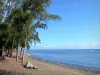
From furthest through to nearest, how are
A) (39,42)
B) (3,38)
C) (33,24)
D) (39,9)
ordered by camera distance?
1. (39,42)
2. (3,38)
3. (33,24)
4. (39,9)

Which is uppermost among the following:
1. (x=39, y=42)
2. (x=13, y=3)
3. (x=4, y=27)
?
(x=13, y=3)

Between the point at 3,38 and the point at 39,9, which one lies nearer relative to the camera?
the point at 39,9

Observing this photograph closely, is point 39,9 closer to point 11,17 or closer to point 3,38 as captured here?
point 11,17

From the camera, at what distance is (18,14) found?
72.5ft

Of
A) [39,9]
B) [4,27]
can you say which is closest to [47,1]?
[39,9]

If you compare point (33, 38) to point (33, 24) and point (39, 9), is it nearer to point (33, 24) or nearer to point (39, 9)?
point (33, 24)

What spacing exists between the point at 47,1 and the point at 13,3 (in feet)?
20.0

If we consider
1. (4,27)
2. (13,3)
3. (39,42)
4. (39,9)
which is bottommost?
(39,42)

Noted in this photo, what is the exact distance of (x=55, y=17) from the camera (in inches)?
891

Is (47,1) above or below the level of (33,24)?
above

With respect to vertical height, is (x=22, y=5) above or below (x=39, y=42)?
above

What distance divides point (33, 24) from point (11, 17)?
2.75 metres

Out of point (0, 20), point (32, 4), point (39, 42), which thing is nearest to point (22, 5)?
point (32, 4)

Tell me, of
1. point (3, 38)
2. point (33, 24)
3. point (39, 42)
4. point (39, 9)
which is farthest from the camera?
point (39, 42)
